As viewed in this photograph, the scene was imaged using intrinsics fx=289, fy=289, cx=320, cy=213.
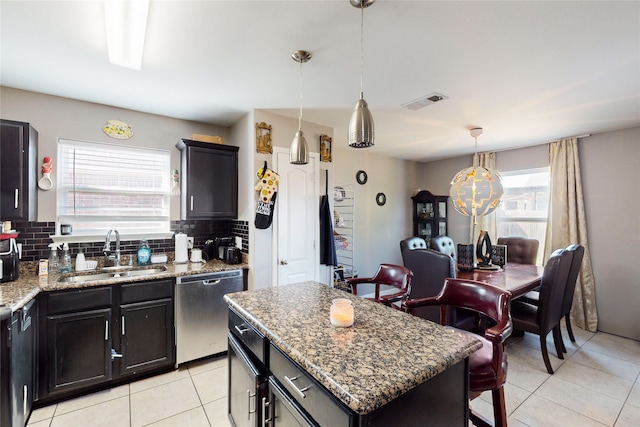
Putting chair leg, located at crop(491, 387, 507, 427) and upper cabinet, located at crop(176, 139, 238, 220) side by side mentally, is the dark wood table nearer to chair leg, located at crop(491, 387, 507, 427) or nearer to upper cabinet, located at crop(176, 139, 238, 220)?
chair leg, located at crop(491, 387, 507, 427)

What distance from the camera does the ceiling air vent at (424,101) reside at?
2.61 meters

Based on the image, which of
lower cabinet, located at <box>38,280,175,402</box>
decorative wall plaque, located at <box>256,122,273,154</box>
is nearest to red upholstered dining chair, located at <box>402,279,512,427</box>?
decorative wall plaque, located at <box>256,122,273,154</box>

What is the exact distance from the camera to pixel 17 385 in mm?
1752

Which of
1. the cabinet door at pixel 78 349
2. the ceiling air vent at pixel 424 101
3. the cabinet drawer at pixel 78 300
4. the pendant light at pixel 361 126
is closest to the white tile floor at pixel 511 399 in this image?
the cabinet door at pixel 78 349

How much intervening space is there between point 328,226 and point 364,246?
1.71 m

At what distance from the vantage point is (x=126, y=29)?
1.68 meters

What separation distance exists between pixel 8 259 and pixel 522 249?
539 centimetres

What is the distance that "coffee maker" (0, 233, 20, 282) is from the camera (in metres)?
2.17

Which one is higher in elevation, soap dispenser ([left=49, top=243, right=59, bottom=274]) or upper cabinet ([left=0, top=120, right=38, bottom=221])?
upper cabinet ([left=0, top=120, right=38, bottom=221])

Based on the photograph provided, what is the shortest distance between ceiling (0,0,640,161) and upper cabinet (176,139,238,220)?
409 millimetres

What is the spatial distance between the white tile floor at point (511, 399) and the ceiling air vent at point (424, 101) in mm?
2534

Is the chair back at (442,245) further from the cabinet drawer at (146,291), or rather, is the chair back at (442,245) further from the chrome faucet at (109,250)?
the chrome faucet at (109,250)

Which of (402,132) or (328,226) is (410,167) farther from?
(328,226)

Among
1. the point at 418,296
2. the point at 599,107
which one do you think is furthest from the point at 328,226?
the point at 599,107
